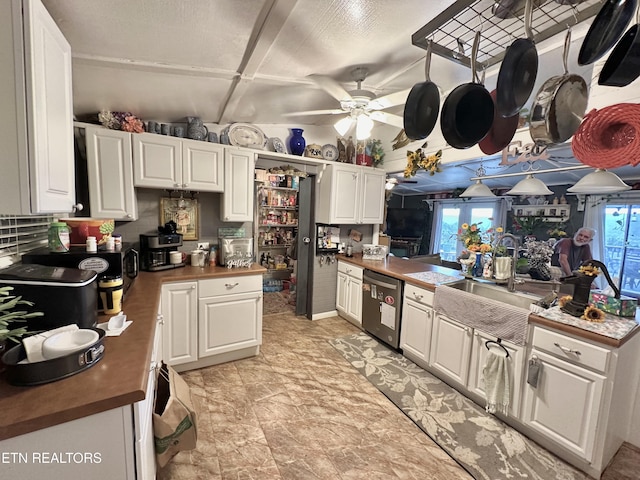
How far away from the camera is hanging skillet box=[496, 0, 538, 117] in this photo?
930mm

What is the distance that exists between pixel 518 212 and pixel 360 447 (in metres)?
5.35

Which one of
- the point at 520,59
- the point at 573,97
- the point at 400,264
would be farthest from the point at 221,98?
the point at 400,264

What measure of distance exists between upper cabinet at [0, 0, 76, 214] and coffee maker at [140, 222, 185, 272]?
144 centimetres

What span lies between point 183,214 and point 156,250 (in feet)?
1.74

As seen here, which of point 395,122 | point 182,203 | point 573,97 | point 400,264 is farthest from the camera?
point 400,264

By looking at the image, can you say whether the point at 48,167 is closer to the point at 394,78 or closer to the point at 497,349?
the point at 394,78

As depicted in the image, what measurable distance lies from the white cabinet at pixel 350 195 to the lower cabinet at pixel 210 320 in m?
1.34

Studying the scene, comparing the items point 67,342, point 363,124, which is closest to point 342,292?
point 363,124

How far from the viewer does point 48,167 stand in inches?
40.2

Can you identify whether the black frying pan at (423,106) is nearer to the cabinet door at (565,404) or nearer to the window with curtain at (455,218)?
the cabinet door at (565,404)

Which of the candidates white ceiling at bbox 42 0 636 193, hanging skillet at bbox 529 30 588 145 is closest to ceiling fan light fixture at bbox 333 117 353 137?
white ceiling at bbox 42 0 636 193

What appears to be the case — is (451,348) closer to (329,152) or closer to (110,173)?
(329,152)

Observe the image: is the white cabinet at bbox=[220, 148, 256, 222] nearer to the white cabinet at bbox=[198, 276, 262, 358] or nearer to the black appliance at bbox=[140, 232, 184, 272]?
the black appliance at bbox=[140, 232, 184, 272]

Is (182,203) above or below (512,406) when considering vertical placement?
above
